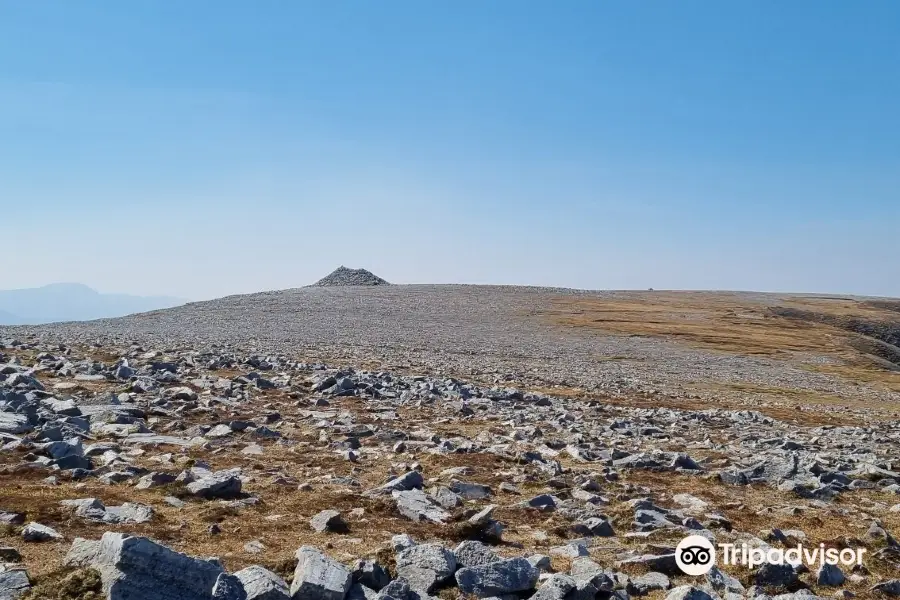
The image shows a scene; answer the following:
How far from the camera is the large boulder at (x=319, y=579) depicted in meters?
6.27

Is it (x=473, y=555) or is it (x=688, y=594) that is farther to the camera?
(x=473, y=555)

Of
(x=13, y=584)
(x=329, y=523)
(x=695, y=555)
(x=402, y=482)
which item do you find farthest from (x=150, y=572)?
(x=695, y=555)

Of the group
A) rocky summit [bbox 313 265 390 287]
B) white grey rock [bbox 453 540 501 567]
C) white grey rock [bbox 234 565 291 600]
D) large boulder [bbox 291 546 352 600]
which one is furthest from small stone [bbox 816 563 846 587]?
rocky summit [bbox 313 265 390 287]

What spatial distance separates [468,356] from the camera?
132 feet

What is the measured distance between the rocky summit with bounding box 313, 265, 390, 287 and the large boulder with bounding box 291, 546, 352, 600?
93.2 m

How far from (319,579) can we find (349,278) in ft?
319

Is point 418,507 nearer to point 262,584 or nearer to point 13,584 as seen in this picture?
point 262,584

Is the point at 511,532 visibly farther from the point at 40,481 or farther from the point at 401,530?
the point at 40,481

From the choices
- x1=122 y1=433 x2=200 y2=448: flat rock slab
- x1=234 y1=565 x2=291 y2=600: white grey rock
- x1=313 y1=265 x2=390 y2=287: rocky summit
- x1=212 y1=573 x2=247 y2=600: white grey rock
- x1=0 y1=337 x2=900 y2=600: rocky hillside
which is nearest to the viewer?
x1=212 y1=573 x2=247 y2=600: white grey rock

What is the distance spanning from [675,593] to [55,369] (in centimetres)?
2036

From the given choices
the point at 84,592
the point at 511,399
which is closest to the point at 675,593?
the point at 84,592

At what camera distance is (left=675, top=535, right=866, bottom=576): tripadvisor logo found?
8.17 metres

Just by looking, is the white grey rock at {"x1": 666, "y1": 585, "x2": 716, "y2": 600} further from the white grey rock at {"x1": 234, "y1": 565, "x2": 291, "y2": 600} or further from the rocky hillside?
the white grey rock at {"x1": 234, "y1": 565, "x2": 291, "y2": 600}

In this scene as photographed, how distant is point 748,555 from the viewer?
345 inches
